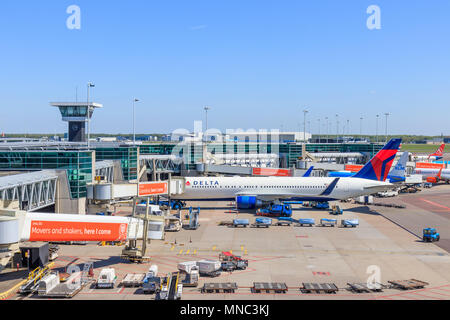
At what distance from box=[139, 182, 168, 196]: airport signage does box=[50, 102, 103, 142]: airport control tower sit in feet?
135

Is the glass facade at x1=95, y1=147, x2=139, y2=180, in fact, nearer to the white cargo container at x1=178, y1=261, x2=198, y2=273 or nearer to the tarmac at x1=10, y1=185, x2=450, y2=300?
the tarmac at x1=10, y1=185, x2=450, y2=300

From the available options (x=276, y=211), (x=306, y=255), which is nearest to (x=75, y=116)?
(x=276, y=211)

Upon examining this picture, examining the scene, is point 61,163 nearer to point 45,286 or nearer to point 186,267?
point 45,286

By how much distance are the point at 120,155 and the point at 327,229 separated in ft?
130

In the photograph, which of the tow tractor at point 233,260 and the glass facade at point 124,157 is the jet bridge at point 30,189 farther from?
the glass facade at point 124,157

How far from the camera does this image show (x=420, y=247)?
45281mm

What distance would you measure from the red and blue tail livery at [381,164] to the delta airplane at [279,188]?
158 mm

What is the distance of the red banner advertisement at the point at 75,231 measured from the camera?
33.3 meters

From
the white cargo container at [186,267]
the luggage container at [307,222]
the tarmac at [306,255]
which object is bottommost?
the tarmac at [306,255]

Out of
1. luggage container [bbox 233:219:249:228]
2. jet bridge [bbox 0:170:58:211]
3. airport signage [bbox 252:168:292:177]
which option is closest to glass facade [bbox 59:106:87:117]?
airport signage [bbox 252:168:292:177]

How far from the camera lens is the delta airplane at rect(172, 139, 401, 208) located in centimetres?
6875

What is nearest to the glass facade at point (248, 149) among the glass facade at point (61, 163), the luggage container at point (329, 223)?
the glass facade at point (61, 163)

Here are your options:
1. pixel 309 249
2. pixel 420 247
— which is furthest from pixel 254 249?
pixel 420 247

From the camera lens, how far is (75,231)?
115 feet
